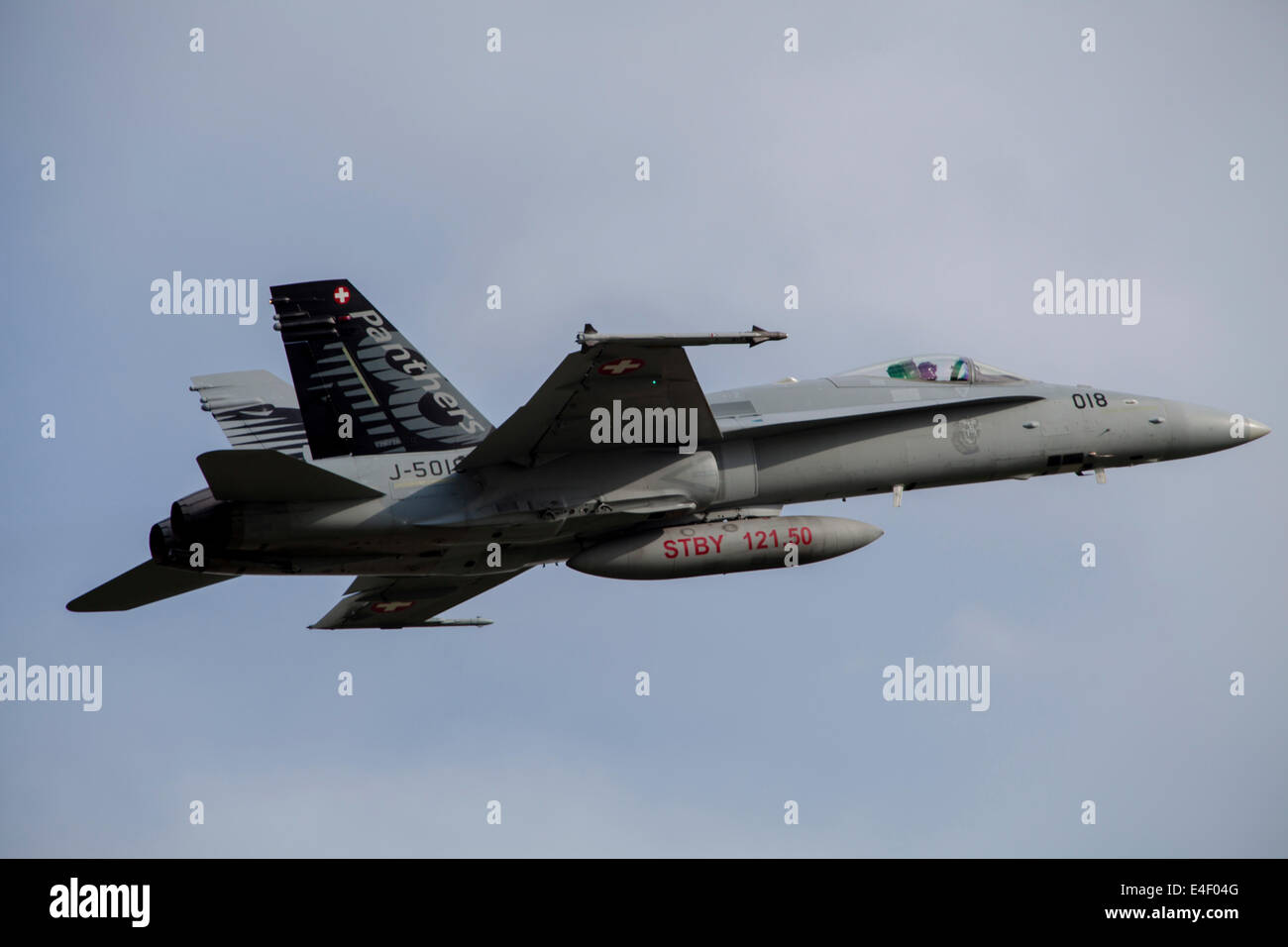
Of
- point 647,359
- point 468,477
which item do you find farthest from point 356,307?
point 647,359

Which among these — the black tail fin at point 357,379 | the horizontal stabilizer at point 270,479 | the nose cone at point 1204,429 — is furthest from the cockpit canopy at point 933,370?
the horizontal stabilizer at point 270,479

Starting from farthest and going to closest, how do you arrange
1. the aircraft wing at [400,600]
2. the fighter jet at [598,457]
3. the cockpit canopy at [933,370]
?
the aircraft wing at [400,600], the cockpit canopy at [933,370], the fighter jet at [598,457]

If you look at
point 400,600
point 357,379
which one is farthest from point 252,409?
point 357,379

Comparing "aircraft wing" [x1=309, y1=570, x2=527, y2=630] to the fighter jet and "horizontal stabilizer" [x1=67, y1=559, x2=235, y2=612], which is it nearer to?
the fighter jet

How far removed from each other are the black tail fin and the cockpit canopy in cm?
636

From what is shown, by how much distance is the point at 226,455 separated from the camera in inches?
805

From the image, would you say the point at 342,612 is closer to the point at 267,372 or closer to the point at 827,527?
the point at 267,372

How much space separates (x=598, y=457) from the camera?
23188 mm

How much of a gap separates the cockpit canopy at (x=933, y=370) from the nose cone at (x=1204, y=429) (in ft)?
9.42

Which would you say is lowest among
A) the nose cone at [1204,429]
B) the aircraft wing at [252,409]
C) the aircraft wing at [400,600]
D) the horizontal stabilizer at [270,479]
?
the aircraft wing at [400,600]

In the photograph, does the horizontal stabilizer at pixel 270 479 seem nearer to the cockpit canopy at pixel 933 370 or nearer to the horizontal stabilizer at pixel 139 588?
the horizontal stabilizer at pixel 139 588

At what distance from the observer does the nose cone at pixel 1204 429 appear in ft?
85.9

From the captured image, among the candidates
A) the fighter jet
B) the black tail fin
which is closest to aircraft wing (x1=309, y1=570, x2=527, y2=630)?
the fighter jet
